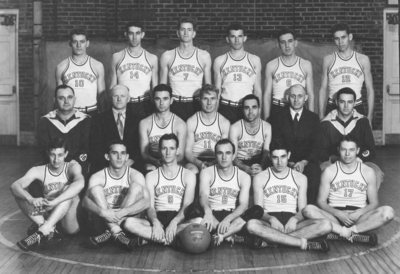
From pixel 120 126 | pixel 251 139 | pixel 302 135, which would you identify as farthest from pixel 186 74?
pixel 302 135

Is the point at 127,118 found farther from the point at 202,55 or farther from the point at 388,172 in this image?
the point at 388,172

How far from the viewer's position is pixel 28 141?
1198 centimetres

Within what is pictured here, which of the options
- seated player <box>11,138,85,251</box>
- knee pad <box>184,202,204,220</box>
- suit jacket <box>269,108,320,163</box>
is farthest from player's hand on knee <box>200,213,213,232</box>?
suit jacket <box>269,108,320,163</box>

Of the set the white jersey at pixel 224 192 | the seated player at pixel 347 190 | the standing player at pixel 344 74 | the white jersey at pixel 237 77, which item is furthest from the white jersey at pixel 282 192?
the standing player at pixel 344 74

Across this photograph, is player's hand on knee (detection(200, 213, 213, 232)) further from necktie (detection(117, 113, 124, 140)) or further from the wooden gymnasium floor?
necktie (detection(117, 113, 124, 140))

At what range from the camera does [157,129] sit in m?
6.45

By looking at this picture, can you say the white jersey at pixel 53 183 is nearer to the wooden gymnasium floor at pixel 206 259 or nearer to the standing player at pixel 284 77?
the wooden gymnasium floor at pixel 206 259

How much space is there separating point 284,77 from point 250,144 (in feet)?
3.62

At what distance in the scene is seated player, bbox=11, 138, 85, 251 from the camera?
17.7 ft

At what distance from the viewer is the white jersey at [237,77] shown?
7031 mm

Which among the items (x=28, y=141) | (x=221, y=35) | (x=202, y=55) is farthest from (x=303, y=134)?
(x=28, y=141)

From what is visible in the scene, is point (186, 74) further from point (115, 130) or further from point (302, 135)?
point (302, 135)

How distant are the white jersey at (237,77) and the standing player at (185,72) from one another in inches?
8.7

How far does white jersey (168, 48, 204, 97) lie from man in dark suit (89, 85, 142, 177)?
73 centimetres
